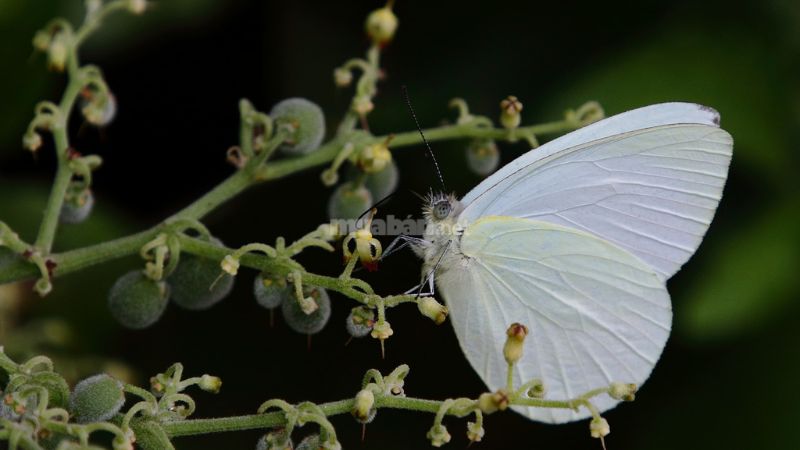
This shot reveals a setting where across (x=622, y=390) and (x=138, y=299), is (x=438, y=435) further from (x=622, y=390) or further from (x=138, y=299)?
(x=138, y=299)

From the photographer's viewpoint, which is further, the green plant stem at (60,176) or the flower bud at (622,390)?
the green plant stem at (60,176)

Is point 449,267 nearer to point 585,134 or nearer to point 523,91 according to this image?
point 585,134

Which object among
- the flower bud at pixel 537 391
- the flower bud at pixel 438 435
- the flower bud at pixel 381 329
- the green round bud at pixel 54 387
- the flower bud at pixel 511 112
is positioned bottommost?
the flower bud at pixel 438 435

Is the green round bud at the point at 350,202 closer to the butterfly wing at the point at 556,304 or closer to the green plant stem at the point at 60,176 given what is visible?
the butterfly wing at the point at 556,304

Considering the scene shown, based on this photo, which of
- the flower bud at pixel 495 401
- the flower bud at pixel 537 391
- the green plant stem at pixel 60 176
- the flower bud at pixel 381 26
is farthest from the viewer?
the flower bud at pixel 381 26

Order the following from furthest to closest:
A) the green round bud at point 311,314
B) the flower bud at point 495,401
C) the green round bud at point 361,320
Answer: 1. the green round bud at point 311,314
2. the green round bud at point 361,320
3. the flower bud at point 495,401

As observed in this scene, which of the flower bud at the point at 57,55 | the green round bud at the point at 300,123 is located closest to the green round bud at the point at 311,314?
the green round bud at the point at 300,123

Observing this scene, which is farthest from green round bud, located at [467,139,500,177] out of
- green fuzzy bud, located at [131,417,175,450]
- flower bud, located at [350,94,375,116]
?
green fuzzy bud, located at [131,417,175,450]

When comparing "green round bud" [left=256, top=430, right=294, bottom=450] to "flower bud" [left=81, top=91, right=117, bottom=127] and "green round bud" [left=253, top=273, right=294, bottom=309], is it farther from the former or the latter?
"flower bud" [left=81, top=91, right=117, bottom=127]
